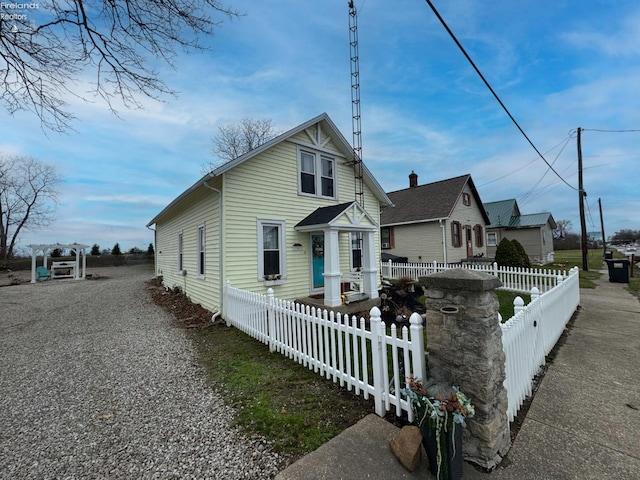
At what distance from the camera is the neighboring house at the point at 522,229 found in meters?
21.6

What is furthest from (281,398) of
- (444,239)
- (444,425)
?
(444,239)

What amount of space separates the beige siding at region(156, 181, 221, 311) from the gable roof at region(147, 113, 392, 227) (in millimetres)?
360

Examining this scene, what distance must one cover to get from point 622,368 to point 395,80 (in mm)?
8965

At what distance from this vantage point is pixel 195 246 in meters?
8.99

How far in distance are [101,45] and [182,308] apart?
285 inches

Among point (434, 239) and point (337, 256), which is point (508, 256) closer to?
point (434, 239)

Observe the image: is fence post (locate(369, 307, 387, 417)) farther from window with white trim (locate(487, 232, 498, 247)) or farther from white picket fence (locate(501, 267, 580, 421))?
window with white trim (locate(487, 232, 498, 247))

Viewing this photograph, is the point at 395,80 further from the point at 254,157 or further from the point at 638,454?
the point at 638,454

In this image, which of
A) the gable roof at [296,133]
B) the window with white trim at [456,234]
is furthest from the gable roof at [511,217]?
the gable roof at [296,133]

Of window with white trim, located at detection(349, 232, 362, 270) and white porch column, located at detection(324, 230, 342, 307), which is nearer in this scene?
white porch column, located at detection(324, 230, 342, 307)

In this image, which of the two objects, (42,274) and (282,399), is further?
(42,274)

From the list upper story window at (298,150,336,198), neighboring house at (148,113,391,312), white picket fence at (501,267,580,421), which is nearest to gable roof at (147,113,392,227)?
neighboring house at (148,113,391,312)

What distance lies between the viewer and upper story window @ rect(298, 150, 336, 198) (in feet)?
28.7

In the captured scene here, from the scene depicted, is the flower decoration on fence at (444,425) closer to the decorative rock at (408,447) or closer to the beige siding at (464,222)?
the decorative rock at (408,447)
